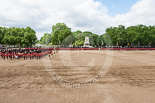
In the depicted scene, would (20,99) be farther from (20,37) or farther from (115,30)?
(115,30)

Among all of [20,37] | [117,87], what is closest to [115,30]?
[20,37]

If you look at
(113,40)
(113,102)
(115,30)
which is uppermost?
(115,30)

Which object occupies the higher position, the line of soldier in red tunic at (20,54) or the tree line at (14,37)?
the tree line at (14,37)

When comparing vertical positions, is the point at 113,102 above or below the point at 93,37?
below

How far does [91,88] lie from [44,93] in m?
2.40

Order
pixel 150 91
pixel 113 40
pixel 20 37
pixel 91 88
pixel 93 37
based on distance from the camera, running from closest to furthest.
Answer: pixel 150 91, pixel 91 88, pixel 20 37, pixel 113 40, pixel 93 37

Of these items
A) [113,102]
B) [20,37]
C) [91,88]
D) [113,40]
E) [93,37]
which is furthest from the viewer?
[93,37]

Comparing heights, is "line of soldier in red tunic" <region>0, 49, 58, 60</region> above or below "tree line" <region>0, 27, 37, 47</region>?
below

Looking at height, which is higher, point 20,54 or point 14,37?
point 14,37

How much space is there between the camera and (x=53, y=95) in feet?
18.2

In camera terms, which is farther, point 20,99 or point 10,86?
point 10,86

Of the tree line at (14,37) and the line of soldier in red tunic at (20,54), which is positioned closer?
the line of soldier in red tunic at (20,54)

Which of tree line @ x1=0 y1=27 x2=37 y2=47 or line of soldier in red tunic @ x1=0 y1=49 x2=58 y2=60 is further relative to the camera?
tree line @ x1=0 y1=27 x2=37 y2=47

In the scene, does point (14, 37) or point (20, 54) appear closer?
point (20, 54)
